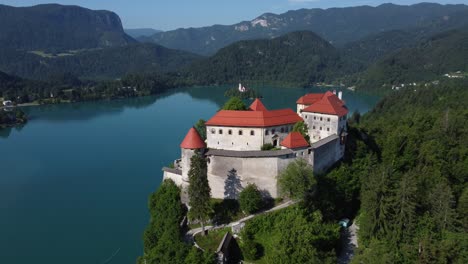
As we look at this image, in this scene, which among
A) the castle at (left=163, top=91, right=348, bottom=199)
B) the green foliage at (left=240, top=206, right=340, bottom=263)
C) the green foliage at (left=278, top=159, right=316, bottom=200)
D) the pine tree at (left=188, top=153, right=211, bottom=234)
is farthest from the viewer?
the castle at (left=163, top=91, right=348, bottom=199)

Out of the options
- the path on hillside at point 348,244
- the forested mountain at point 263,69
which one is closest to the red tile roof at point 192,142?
the path on hillside at point 348,244

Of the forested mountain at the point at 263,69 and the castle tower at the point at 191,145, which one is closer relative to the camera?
the castle tower at the point at 191,145

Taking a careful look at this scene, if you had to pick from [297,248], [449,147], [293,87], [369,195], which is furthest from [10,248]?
[293,87]

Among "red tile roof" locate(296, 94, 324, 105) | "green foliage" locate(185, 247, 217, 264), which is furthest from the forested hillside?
"green foliage" locate(185, 247, 217, 264)

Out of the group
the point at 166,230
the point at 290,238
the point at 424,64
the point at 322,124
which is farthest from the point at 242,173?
the point at 424,64

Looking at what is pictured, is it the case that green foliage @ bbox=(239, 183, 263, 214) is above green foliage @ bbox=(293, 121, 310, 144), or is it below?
below

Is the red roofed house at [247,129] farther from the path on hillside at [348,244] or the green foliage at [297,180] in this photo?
the path on hillside at [348,244]

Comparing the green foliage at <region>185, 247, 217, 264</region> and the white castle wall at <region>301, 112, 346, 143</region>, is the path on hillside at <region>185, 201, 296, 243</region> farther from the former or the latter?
the white castle wall at <region>301, 112, 346, 143</region>
